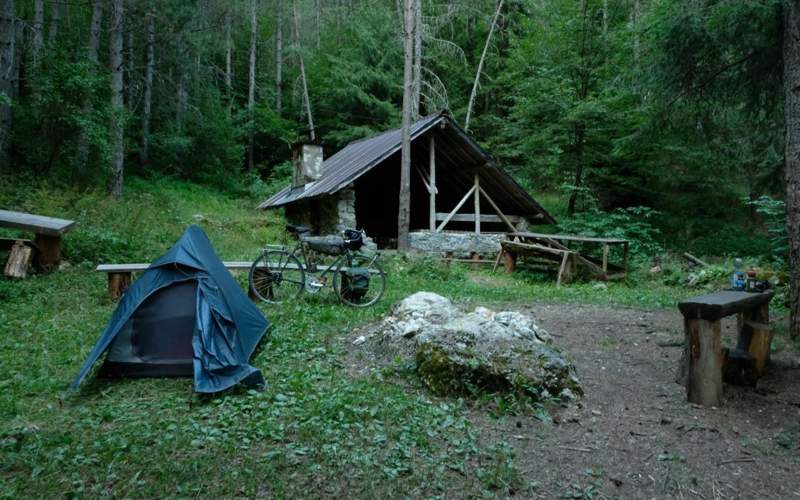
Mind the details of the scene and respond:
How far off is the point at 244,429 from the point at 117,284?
198 inches

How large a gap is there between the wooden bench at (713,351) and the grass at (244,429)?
1.99m

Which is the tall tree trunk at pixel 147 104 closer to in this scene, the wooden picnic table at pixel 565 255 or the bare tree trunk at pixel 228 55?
the bare tree trunk at pixel 228 55

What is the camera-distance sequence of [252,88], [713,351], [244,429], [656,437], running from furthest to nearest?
[252,88] < [713,351] < [656,437] < [244,429]

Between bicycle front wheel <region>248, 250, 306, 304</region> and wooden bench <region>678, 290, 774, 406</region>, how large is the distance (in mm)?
5177

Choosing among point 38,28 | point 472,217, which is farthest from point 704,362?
point 38,28

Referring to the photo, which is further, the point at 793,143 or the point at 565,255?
the point at 565,255

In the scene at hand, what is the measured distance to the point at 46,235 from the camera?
8.36 m

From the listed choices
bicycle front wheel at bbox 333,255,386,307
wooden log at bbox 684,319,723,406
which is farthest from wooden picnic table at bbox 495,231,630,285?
wooden log at bbox 684,319,723,406

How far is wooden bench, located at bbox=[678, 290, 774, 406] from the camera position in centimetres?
395

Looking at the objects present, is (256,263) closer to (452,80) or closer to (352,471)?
(352,471)

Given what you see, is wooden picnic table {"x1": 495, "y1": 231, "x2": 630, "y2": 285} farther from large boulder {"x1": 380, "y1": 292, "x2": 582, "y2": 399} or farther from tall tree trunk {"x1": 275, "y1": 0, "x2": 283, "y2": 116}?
tall tree trunk {"x1": 275, "y1": 0, "x2": 283, "y2": 116}

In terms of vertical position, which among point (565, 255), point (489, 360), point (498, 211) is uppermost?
point (498, 211)

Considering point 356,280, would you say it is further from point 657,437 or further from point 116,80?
point 116,80

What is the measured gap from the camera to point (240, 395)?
156 inches
